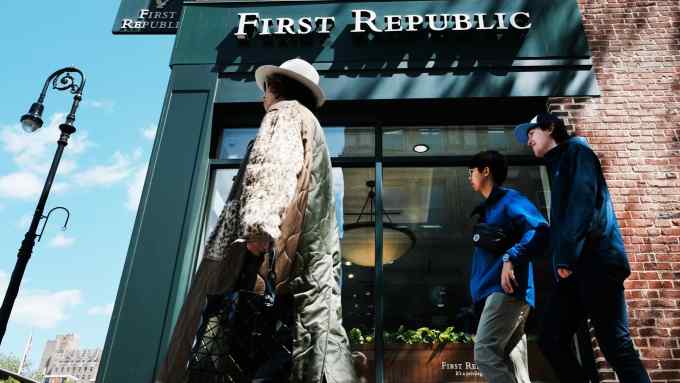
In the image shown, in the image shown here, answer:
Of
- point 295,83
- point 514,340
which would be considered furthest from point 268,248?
point 514,340

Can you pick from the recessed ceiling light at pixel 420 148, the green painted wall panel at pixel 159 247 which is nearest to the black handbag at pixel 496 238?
the recessed ceiling light at pixel 420 148

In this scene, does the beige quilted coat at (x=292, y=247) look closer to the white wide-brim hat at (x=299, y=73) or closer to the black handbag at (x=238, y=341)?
the black handbag at (x=238, y=341)

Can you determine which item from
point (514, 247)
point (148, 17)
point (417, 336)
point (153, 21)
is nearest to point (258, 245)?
point (514, 247)

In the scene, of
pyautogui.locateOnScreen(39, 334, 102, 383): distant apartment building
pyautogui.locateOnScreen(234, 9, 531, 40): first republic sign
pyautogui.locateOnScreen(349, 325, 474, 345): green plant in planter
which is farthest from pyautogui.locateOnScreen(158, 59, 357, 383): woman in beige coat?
pyautogui.locateOnScreen(39, 334, 102, 383): distant apartment building

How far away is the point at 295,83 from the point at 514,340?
2123mm

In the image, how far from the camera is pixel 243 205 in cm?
207

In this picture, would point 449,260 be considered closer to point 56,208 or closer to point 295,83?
point 295,83

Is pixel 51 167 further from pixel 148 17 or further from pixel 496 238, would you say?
pixel 496 238

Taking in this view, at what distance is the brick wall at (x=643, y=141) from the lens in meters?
4.39

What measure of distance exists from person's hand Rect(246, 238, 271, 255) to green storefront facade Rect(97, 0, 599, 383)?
9.75ft

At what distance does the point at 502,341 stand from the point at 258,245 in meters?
1.88

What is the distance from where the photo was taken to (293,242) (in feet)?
7.05

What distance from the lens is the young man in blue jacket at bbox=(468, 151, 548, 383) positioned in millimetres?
3043

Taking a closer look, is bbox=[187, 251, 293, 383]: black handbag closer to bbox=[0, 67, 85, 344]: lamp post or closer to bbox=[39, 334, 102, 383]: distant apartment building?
bbox=[0, 67, 85, 344]: lamp post
